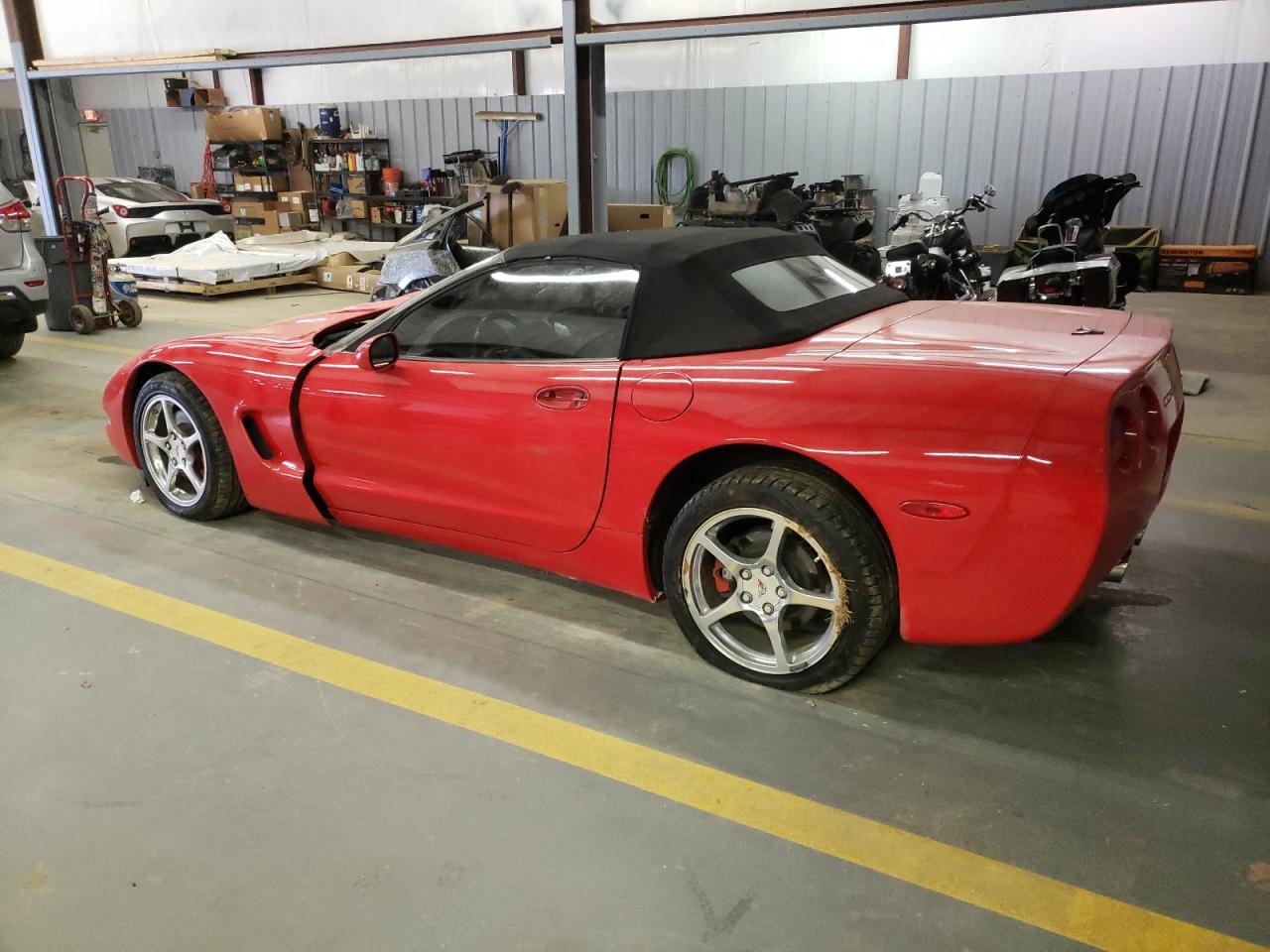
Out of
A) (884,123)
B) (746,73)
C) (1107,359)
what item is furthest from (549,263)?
(746,73)

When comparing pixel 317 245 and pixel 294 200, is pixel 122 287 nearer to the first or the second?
pixel 317 245

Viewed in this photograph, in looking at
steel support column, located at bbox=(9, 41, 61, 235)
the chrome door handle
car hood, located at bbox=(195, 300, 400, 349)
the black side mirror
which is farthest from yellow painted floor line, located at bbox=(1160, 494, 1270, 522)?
steel support column, located at bbox=(9, 41, 61, 235)

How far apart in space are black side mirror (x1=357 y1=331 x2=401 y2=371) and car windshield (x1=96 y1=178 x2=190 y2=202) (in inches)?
454

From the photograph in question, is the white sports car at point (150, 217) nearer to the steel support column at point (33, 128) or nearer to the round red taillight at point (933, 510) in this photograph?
the steel support column at point (33, 128)

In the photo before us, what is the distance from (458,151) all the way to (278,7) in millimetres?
6768

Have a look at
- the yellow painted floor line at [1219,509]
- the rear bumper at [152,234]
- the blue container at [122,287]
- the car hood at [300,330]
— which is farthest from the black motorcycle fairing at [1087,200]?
the rear bumper at [152,234]

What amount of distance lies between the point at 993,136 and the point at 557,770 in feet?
40.4

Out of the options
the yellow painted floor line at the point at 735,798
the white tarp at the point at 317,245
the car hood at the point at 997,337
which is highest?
the car hood at the point at 997,337

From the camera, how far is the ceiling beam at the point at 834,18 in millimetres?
5328

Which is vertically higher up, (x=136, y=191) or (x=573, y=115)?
(x=573, y=115)

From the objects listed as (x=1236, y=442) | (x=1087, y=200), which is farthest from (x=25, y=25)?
(x=1236, y=442)

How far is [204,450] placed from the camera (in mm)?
3914

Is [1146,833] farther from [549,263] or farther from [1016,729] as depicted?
[549,263]

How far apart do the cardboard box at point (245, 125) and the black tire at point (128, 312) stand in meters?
8.42
